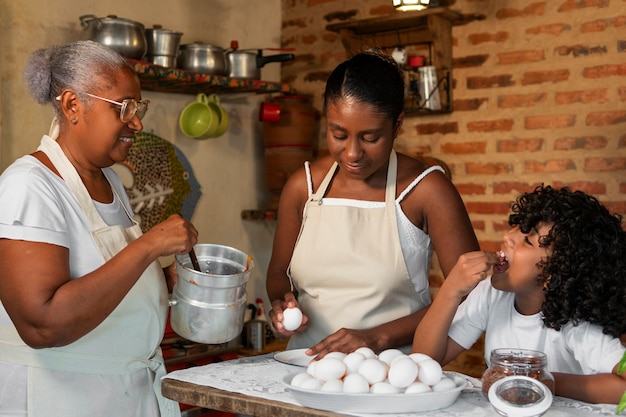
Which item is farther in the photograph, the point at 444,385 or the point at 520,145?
the point at 520,145

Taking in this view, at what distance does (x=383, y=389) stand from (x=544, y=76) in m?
2.68

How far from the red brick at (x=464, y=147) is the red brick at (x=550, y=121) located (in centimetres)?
25

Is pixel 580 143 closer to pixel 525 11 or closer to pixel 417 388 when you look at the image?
pixel 525 11

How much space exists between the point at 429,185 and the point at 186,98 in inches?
89.2

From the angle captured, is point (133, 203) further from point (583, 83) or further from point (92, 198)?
point (583, 83)

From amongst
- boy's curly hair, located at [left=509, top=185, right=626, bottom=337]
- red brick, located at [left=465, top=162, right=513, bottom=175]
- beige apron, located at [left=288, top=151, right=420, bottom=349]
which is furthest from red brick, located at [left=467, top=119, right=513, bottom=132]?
boy's curly hair, located at [left=509, top=185, right=626, bottom=337]

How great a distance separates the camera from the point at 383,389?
1703 mm

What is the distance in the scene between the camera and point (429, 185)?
2.45 m

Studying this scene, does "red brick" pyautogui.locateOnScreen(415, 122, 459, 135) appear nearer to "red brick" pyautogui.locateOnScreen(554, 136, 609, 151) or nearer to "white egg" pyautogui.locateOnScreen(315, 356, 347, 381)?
"red brick" pyautogui.locateOnScreen(554, 136, 609, 151)

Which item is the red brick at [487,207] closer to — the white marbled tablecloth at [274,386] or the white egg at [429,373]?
the white marbled tablecloth at [274,386]

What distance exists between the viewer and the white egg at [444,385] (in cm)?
174

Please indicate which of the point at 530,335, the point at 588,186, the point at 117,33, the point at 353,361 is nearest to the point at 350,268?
the point at 530,335

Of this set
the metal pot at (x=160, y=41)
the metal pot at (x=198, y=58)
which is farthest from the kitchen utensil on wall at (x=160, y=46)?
the metal pot at (x=198, y=58)

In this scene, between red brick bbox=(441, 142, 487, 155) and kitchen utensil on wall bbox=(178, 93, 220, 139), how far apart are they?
117 centimetres
